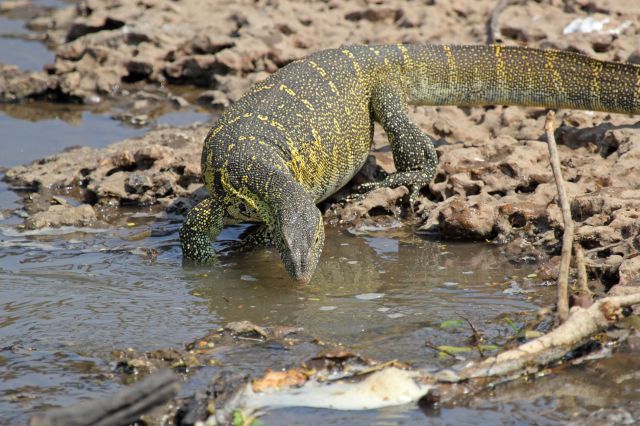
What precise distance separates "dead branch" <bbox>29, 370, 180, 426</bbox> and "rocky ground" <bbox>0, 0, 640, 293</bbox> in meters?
4.02

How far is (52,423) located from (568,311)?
3477 mm

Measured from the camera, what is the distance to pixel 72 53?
49.2 feet

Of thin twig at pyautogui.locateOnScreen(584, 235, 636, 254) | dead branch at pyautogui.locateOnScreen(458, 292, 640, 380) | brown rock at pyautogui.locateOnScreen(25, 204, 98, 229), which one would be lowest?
brown rock at pyautogui.locateOnScreen(25, 204, 98, 229)

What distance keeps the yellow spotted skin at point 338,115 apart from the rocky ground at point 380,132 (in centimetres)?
34

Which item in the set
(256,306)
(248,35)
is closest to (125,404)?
(256,306)

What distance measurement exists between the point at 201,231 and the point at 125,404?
4629 mm

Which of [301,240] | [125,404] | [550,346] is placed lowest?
[301,240]

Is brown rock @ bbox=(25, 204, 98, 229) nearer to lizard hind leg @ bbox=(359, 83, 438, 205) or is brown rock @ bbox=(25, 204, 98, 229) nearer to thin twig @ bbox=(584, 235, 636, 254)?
lizard hind leg @ bbox=(359, 83, 438, 205)

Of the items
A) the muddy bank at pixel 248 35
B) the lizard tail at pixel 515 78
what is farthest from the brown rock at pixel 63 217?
the muddy bank at pixel 248 35

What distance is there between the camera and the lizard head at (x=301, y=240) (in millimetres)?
7816

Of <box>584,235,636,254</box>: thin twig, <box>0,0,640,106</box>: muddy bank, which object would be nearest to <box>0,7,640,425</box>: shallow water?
<box>584,235,636,254</box>: thin twig

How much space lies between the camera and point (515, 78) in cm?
1097

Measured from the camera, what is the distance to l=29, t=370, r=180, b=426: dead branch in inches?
170

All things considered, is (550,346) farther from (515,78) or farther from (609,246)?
(515,78)
